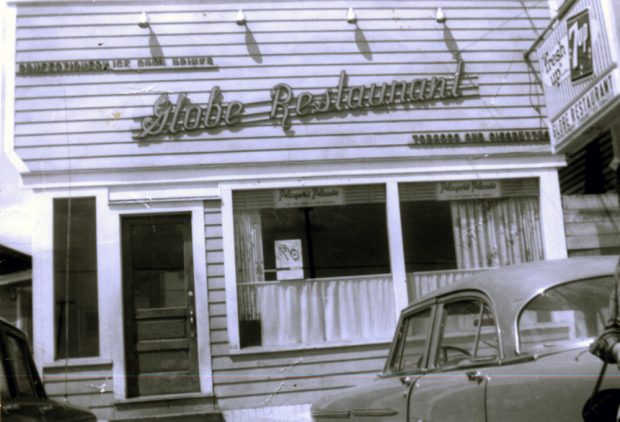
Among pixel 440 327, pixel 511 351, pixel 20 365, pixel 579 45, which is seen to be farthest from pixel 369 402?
pixel 579 45

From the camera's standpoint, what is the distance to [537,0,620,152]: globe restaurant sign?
227 inches

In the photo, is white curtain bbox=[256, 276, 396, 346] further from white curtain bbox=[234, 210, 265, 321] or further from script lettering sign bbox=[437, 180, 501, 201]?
script lettering sign bbox=[437, 180, 501, 201]

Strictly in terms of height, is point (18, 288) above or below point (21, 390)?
above

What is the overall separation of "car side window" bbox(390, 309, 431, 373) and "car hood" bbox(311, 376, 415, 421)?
10 centimetres

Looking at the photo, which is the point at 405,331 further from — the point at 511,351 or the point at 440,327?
the point at 511,351

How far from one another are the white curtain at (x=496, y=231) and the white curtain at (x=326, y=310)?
973mm

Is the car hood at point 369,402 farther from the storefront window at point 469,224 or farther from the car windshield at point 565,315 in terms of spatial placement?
the storefront window at point 469,224

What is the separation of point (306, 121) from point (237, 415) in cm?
291

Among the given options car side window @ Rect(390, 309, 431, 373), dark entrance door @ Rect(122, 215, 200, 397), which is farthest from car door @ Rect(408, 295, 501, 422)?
dark entrance door @ Rect(122, 215, 200, 397)

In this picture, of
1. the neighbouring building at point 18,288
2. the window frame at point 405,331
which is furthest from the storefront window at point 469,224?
the neighbouring building at point 18,288

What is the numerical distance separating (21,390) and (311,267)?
3.47 meters

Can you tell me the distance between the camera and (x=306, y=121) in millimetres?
6664

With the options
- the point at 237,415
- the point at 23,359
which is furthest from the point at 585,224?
the point at 23,359

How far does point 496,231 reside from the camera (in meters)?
6.91
